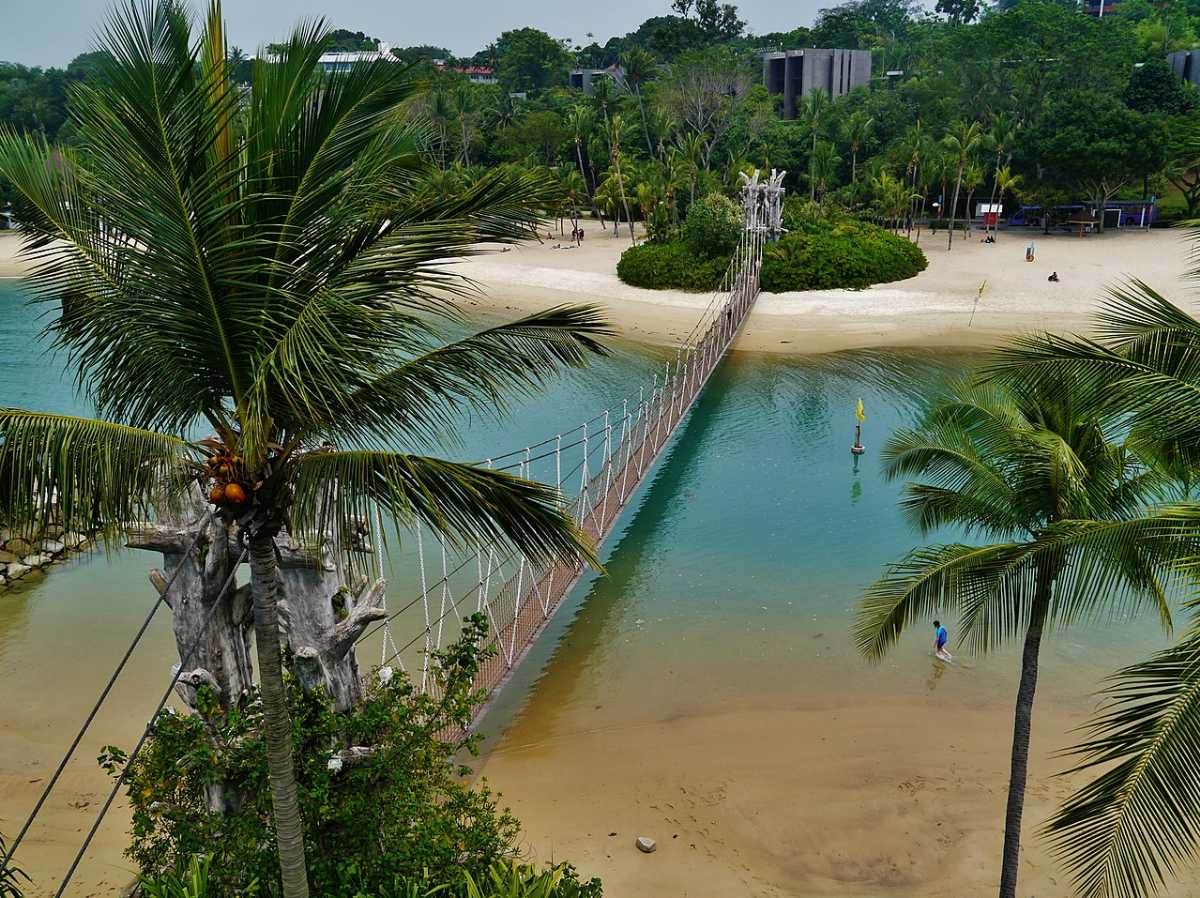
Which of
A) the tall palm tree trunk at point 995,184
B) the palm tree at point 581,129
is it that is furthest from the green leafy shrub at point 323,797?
the palm tree at point 581,129

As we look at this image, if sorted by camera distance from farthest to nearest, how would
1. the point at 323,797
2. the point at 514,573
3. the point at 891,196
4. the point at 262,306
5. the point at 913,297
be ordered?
the point at 891,196 < the point at 913,297 < the point at 514,573 < the point at 323,797 < the point at 262,306

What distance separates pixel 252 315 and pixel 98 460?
0.65 meters

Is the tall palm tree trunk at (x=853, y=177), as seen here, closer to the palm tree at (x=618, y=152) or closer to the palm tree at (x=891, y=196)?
the palm tree at (x=891, y=196)

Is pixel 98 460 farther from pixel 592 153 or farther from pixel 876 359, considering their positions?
pixel 592 153

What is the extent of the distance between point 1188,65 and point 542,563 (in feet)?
144

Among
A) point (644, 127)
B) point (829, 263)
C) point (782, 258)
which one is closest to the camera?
point (829, 263)

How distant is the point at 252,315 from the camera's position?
11.3ft

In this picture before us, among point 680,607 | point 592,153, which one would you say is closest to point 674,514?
point 680,607

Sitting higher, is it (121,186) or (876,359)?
(121,186)

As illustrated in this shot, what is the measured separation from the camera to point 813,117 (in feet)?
122

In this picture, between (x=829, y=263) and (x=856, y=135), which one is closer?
(x=829, y=263)

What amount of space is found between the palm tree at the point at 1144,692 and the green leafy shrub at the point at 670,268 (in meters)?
22.9

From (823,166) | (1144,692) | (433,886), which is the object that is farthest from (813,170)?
(433,886)

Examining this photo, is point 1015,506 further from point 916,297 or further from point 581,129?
point 581,129
